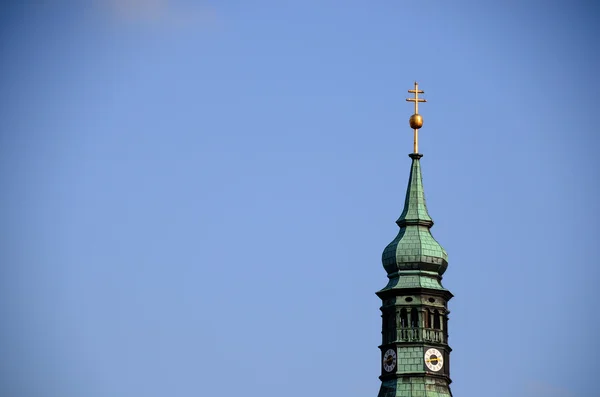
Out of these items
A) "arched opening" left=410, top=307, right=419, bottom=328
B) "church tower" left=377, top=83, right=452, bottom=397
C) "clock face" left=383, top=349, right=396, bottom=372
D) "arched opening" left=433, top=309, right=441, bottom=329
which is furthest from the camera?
"arched opening" left=433, top=309, right=441, bottom=329

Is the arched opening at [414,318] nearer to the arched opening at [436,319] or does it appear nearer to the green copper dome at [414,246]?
the arched opening at [436,319]

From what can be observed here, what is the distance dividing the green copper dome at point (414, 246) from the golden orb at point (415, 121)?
459 centimetres

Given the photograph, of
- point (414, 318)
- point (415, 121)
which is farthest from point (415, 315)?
point (415, 121)

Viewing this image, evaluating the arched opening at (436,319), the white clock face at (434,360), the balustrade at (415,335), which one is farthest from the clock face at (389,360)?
the arched opening at (436,319)

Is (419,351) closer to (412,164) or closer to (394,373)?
(394,373)

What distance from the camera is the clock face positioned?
178 metres

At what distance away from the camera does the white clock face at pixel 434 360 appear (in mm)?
177000

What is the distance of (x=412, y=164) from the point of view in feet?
611

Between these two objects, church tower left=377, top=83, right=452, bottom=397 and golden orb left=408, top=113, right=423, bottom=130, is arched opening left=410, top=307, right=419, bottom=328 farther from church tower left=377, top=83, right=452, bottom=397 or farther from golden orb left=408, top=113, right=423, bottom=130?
golden orb left=408, top=113, right=423, bottom=130

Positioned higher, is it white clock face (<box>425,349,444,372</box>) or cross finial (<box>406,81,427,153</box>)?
cross finial (<box>406,81,427,153</box>)

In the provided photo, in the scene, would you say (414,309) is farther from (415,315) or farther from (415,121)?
(415,121)

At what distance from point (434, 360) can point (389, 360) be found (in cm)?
308

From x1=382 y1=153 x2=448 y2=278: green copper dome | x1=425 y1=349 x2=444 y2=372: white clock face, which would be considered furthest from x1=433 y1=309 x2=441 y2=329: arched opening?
x1=382 y1=153 x2=448 y2=278: green copper dome

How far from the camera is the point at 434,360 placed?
582 ft
